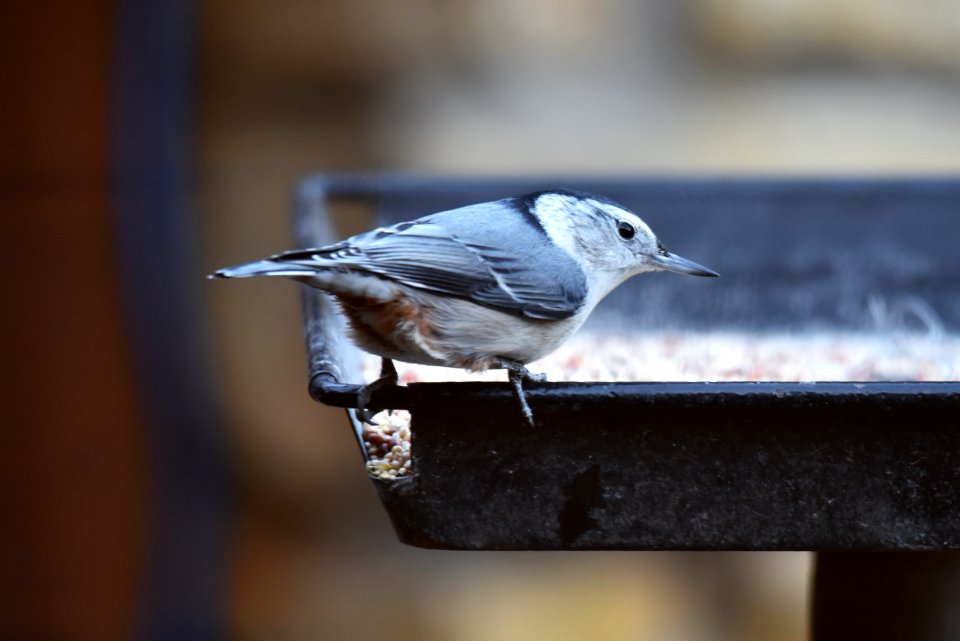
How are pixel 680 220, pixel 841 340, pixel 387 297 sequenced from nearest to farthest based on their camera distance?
pixel 387 297 < pixel 841 340 < pixel 680 220

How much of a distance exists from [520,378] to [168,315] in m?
2.08

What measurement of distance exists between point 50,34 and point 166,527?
1.39 m

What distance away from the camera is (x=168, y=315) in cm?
321

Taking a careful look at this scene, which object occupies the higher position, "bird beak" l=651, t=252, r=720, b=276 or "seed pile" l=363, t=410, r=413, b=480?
"bird beak" l=651, t=252, r=720, b=276

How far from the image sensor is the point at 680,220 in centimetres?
248

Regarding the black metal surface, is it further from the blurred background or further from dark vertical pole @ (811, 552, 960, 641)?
the blurred background

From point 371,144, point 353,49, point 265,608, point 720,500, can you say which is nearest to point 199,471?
point 265,608

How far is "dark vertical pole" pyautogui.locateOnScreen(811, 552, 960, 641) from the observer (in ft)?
4.72

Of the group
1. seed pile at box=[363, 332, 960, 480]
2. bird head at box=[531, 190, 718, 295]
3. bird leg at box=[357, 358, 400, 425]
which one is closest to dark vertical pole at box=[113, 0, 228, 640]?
seed pile at box=[363, 332, 960, 480]

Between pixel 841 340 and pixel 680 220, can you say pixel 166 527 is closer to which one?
pixel 680 220

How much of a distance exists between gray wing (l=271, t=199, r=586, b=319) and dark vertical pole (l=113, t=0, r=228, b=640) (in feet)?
6.02

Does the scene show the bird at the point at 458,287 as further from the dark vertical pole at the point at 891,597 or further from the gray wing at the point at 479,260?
the dark vertical pole at the point at 891,597

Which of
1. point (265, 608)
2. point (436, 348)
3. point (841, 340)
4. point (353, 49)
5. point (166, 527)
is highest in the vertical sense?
point (353, 49)

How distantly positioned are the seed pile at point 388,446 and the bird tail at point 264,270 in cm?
21
